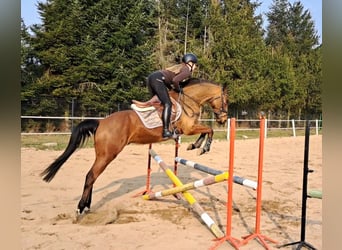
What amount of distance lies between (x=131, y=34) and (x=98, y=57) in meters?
2.28

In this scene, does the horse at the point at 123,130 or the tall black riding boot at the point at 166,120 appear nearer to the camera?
the horse at the point at 123,130

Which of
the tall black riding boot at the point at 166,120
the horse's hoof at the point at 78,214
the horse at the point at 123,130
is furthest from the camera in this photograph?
the tall black riding boot at the point at 166,120

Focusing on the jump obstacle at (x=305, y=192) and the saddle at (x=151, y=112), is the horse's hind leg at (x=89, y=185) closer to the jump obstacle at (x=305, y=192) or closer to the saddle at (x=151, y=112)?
the saddle at (x=151, y=112)

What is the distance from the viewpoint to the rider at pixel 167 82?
13.8 ft

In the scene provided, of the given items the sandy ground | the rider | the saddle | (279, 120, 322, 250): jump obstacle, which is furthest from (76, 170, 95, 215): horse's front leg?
(279, 120, 322, 250): jump obstacle

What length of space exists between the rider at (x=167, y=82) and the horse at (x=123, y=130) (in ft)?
0.47

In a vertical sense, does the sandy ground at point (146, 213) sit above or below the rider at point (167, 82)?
below

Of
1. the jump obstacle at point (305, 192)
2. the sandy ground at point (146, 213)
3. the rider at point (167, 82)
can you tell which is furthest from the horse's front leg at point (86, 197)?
the jump obstacle at point (305, 192)

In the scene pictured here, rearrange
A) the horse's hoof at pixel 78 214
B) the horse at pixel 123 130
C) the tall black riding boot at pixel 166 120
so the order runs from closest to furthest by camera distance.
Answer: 1. the horse's hoof at pixel 78 214
2. the horse at pixel 123 130
3. the tall black riding boot at pixel 166 120

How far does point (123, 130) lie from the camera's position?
4086 mm

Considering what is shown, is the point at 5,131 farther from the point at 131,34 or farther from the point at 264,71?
the point at 264,71

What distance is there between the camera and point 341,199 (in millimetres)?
1023

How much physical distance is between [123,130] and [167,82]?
2.96 ft

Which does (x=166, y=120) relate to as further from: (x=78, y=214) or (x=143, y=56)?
(x=143, y=56)
